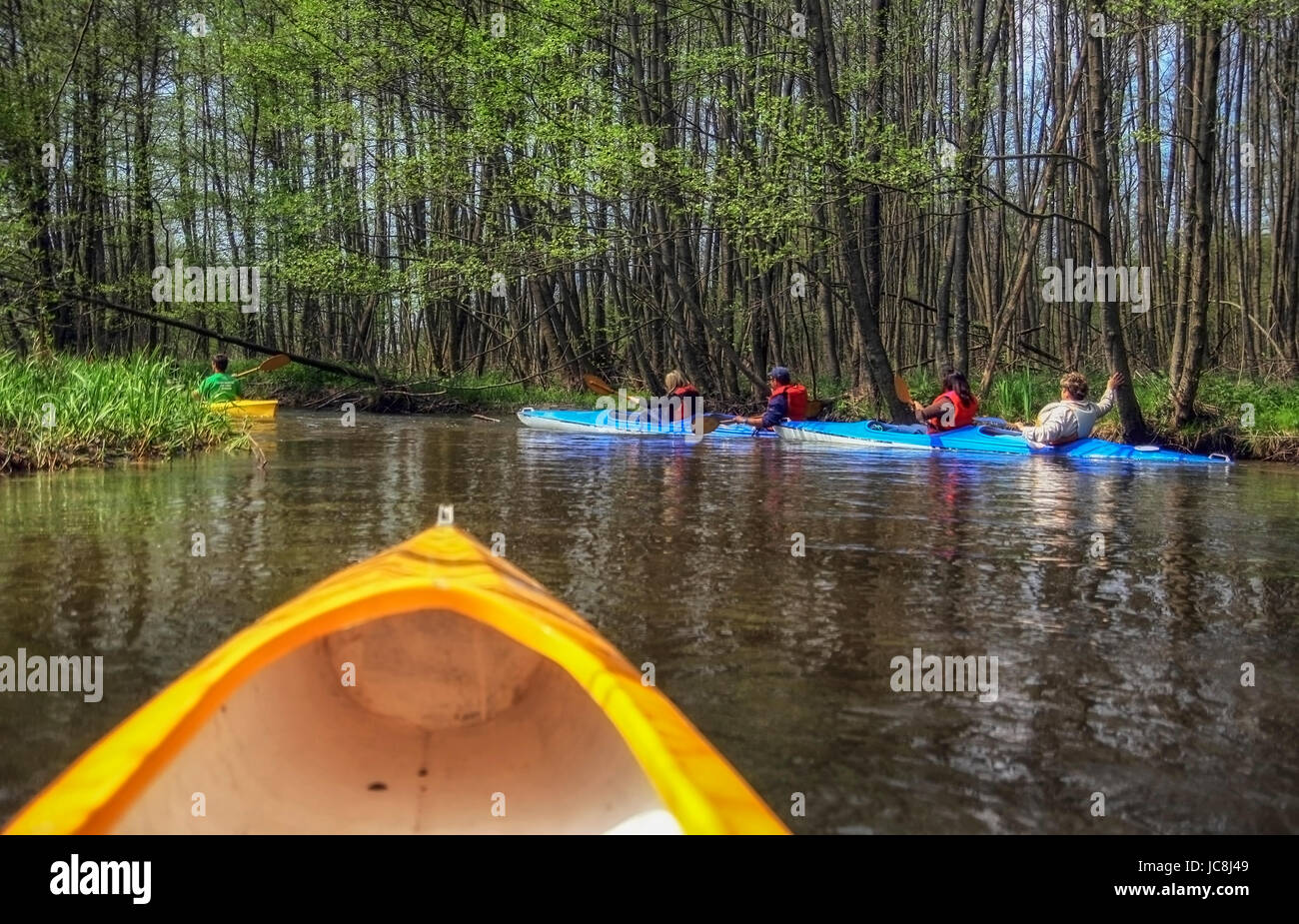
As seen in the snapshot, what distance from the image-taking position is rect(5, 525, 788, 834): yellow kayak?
161 centimetres

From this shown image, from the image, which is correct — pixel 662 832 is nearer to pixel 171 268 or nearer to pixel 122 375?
pixel 122 375

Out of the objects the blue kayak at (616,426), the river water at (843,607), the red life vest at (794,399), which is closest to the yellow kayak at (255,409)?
the river water at (843,607)

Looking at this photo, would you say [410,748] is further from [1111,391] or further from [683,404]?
[683,404]

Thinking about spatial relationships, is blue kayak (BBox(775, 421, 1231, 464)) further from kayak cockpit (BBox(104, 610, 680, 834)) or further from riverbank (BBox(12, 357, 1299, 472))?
kayak cockpit (BBox(104, 610, 680, 834))

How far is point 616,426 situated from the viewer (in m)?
14.6

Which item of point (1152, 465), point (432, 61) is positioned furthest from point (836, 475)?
point (432, 61)

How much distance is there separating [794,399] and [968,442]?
8.20 ft

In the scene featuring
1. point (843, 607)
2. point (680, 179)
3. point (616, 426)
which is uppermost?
point (680, 179)

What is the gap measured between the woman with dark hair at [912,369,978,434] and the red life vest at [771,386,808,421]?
5.51 feet

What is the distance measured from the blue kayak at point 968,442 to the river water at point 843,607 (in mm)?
1824

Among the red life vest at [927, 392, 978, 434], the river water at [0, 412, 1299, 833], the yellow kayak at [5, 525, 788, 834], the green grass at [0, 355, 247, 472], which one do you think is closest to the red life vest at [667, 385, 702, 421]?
the red life vest at [927, 392, 978, 434]

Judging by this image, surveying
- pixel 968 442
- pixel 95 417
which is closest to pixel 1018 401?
pixel 968 442

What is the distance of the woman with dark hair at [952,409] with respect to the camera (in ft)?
39.9
